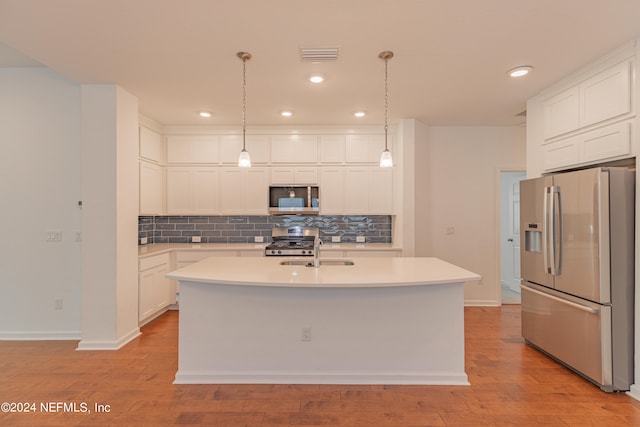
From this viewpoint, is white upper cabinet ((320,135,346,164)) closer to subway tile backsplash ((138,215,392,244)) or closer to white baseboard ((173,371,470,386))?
subway tile backsplash ((138,215,392,244))

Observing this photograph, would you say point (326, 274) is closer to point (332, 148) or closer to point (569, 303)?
point (569, 303)

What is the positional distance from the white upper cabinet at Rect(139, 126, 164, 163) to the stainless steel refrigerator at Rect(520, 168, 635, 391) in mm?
4685

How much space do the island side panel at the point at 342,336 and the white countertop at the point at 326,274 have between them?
0.15 metres

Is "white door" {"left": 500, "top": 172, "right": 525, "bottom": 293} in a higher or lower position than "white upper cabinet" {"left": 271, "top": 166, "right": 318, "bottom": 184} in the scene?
lower

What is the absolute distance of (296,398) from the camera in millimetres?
2531

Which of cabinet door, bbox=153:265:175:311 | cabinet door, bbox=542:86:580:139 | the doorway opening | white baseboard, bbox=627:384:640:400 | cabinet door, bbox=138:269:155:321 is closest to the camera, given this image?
white baseboard, bbox=627:384:640:400

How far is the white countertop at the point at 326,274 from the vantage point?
2.39m

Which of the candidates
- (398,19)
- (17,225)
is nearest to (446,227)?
(398,19)

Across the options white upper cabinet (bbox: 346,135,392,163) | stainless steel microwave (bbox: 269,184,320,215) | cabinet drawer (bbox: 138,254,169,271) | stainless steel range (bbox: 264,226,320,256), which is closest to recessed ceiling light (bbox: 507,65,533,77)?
white upper cabinet (bbox: 346,135,392,163)

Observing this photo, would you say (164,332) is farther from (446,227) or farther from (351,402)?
(446,227)

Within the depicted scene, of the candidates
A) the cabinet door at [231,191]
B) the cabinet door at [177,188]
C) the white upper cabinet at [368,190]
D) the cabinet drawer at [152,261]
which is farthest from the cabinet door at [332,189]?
the cabinet drawer at [152,261]

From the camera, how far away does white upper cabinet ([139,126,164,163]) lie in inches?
177

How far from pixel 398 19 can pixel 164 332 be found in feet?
13.0

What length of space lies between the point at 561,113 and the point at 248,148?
386cm
